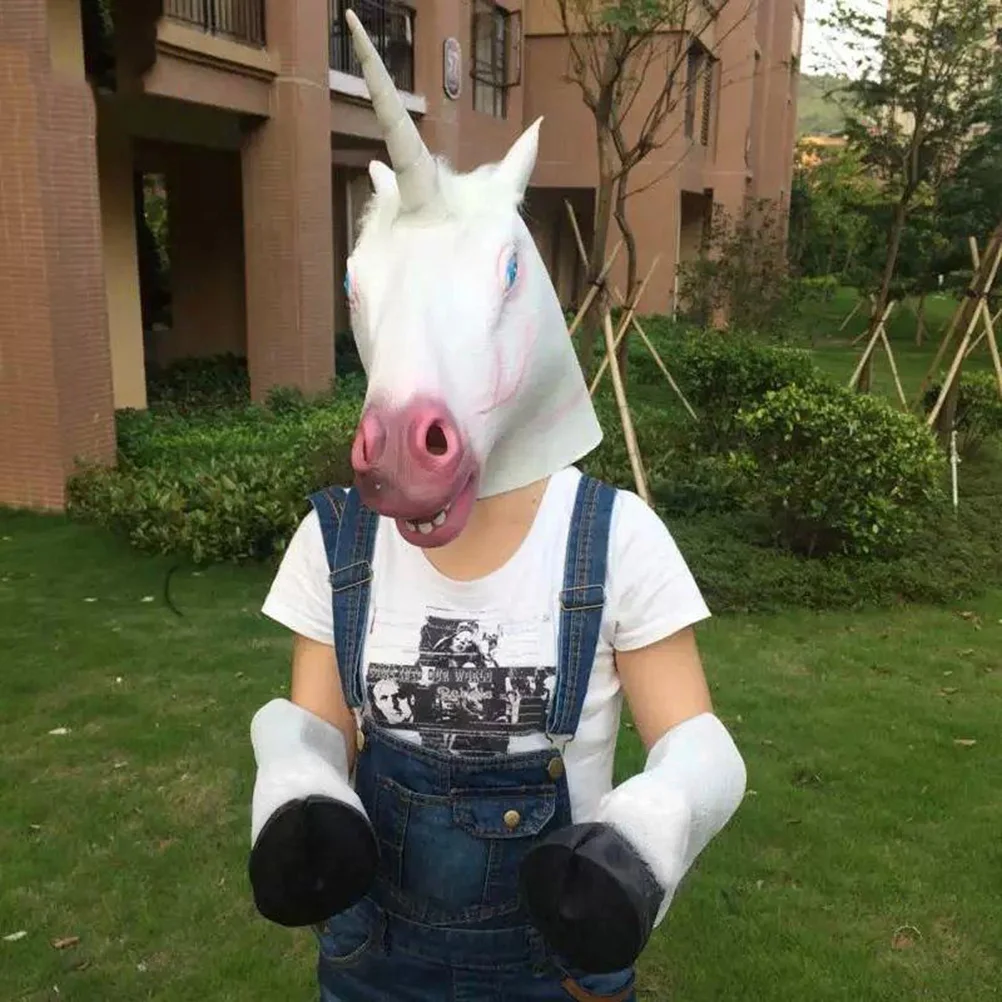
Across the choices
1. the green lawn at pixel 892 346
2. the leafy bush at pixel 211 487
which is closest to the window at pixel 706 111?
the green lawn at pixel 892 346

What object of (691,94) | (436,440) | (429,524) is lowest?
(429,524)

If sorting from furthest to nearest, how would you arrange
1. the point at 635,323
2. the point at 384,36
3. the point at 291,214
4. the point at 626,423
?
the point at 384,36 < the point at 291,214 < the point at 635,323 < the point at 626,423

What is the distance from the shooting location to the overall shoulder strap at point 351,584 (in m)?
1.55

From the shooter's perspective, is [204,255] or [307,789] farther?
[204,255]

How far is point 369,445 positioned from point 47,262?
6387 millimetres

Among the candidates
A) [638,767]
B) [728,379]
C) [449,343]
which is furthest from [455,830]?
[728,379]

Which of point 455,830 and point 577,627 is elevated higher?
point 577,627

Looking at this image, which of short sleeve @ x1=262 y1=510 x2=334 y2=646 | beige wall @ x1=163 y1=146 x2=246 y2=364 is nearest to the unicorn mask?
short sleeve @ x1=262 y1=510 x2=334 y2=646

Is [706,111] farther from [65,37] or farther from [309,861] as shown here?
[309,861]

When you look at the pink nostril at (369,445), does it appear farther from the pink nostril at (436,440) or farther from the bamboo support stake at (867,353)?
the bamboo support stake at (867,353)

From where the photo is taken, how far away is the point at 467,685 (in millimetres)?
1508

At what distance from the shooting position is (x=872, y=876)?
141 inches

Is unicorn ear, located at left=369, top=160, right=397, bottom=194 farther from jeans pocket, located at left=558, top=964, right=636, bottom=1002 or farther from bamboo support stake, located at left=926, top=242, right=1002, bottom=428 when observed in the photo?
bamboo support stake, located at left=926, top=242, right=1002, bottom=428

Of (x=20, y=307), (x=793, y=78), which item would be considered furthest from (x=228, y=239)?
(x=793, y=78)
